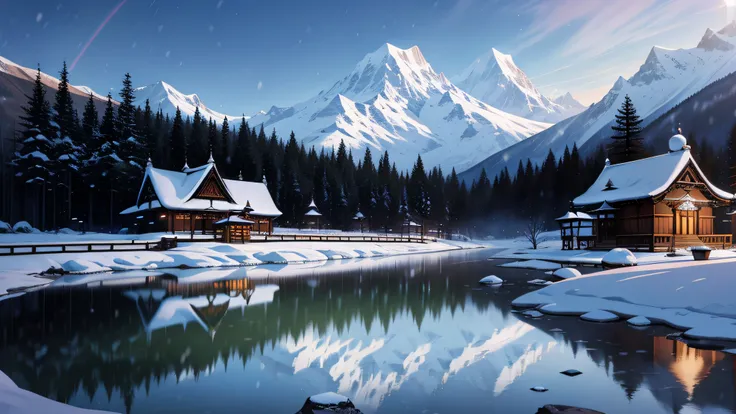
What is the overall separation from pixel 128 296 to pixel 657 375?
21.1 meters

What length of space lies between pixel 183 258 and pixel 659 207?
4244 centimetres

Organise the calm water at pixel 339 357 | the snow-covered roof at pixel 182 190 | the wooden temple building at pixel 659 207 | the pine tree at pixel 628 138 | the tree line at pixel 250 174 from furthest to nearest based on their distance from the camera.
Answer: the pine tree at pixel 628 138, the tree line at pixel 250 174, the snow-covered roof at pixel 182 190, the wooden temple building at pixel 659 207, the calm water at pixel 339 357

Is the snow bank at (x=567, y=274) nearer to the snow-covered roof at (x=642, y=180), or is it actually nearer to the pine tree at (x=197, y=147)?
the snow-covered roof at (x=642, y=180)

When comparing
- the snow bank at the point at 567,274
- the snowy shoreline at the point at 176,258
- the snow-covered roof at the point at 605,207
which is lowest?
the snowy shoreline at the point at 176,258

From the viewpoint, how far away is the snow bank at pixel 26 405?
6.97 meters

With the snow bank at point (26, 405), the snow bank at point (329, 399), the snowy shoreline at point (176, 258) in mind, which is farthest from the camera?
the snowy shoreline at point (176, 258)

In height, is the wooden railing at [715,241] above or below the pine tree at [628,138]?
below

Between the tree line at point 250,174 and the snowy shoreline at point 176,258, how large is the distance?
26.2 m

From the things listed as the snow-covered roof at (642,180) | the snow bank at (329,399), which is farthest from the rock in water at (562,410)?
the snow-covered roof at (642,180)

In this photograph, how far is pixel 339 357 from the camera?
39.7 feet

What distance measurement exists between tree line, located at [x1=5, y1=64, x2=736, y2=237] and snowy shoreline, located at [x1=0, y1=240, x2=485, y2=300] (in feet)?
85.8

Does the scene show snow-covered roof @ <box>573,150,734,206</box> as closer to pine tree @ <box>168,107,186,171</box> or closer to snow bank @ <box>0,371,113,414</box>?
snow bank @ <box>0,371,113,414</box>

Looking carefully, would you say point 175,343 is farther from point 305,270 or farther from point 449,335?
point 305,270

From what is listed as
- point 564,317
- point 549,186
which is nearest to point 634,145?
point 549,186
